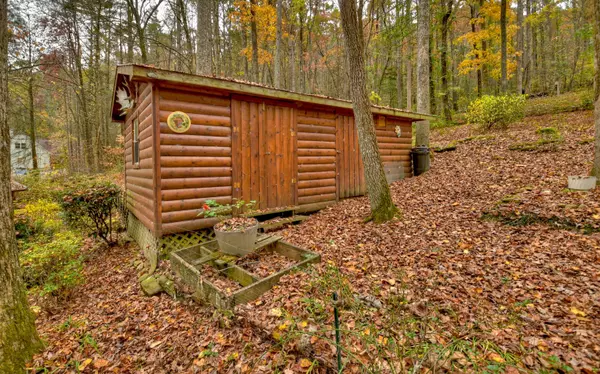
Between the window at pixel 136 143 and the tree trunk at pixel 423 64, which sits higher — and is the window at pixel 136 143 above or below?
below

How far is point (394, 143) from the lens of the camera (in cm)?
932

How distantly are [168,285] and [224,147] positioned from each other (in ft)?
9.21

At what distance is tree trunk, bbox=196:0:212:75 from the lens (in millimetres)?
8102

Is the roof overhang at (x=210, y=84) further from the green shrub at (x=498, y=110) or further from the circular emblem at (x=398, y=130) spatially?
the green shrub at (x=498, y=110)

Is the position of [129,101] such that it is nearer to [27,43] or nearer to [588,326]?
[588,326]

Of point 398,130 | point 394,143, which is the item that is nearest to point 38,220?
point 394,143

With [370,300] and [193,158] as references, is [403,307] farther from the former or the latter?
[193,158]

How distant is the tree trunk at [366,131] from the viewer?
544cm

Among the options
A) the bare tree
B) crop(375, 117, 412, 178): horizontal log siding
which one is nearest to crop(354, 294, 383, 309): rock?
crop(375, 117, 412, 178): horizontal log siding

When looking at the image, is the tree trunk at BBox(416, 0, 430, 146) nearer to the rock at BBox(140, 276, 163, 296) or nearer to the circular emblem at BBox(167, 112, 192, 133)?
the circular emblem at BBox(167, 112, 192, 133)

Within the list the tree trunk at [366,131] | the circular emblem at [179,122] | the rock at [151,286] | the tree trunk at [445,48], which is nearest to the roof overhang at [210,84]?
the circular emblem at [179,122]

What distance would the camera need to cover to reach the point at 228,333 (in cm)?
288

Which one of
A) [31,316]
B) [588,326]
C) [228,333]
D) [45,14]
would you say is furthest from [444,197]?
[45,14]

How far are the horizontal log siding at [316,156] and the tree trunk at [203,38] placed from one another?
3.99m
